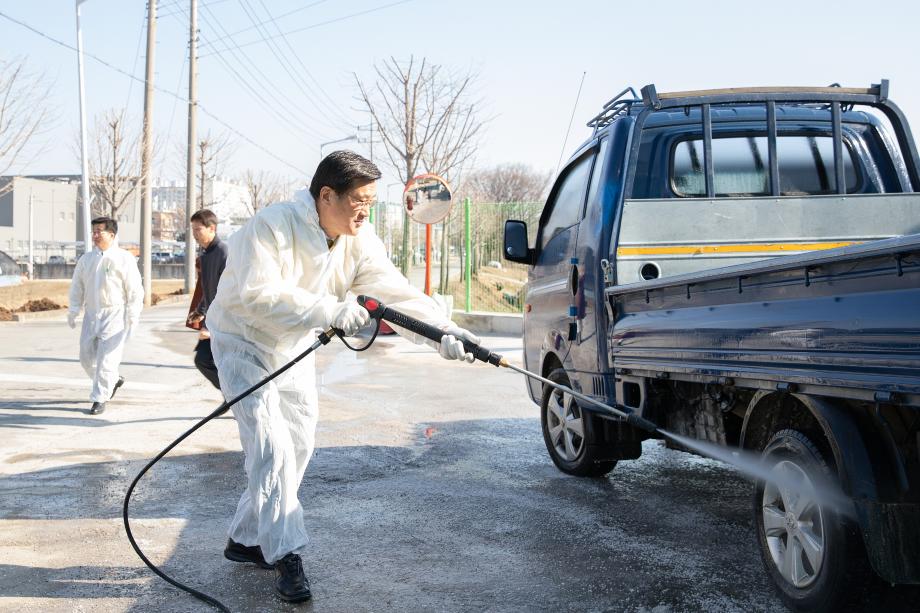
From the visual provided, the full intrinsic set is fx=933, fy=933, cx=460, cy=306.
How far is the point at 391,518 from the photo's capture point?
4.90m

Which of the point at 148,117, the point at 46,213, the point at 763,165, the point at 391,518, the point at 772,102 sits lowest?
the point at 391,518

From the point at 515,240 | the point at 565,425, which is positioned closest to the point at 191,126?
the point at 515,240

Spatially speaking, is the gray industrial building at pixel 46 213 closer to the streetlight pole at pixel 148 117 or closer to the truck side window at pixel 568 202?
the streetlight pole at pixel 148 117

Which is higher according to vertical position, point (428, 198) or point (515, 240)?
point (428, 198)

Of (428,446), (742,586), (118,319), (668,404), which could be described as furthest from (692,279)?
(118,319)

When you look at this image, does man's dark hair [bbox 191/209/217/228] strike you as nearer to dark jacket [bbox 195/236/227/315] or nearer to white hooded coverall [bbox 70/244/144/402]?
dark jacket [bbox 195/236/227/315]

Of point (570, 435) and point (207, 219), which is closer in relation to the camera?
point (570, 435)

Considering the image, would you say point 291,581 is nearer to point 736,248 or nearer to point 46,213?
point 736,248

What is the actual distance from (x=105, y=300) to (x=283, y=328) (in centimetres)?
532

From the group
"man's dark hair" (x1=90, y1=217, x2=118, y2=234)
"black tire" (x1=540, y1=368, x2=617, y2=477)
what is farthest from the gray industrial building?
"black tire" (x1=540, y1=368, x2=617, y2=477)

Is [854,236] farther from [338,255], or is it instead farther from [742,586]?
[338,255]

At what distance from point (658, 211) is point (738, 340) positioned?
1655 millimetres

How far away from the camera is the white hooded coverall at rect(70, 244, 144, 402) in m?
8.45

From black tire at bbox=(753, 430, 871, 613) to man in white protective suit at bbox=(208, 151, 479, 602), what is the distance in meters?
1.30
